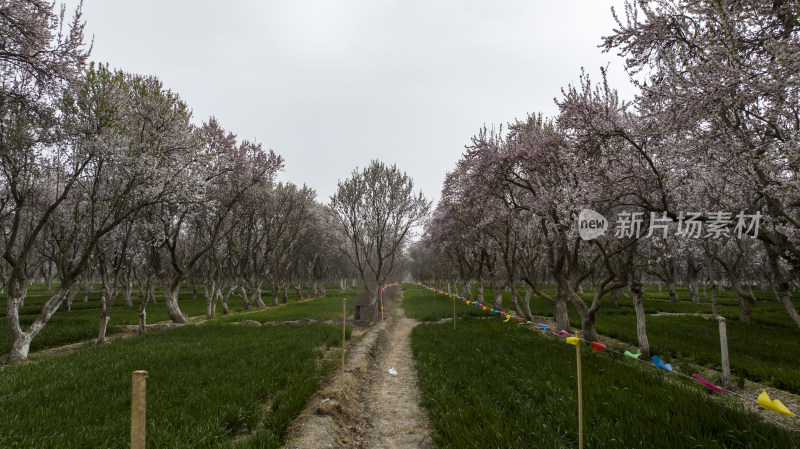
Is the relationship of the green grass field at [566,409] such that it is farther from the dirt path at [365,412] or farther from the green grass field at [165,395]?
the green grass field at [165,395]

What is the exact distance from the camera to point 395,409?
310 inches

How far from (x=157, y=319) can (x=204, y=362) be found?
623 inches

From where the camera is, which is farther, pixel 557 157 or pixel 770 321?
pixel 770 321

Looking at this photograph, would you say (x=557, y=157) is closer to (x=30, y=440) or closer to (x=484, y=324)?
(x=484, y=324)

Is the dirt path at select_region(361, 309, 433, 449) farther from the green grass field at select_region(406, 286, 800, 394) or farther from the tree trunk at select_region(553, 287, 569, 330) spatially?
the green grass field at select_region(406, 286, 800, 394)

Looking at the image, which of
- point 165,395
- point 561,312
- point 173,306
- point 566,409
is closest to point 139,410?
point 165,395

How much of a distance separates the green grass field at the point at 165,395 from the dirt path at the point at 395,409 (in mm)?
1554

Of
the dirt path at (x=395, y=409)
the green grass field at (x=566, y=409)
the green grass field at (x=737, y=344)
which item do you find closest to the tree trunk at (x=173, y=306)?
the dirt path at (x=395, y=409)

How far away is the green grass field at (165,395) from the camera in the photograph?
17.0 ft

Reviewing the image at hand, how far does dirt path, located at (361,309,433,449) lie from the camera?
632 centimetres

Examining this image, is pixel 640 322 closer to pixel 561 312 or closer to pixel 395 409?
pixel 561 312

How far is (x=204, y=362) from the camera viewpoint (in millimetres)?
9891

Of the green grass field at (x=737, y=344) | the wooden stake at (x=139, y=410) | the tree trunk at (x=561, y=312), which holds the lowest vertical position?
the green grass field at (x=737, y=344)

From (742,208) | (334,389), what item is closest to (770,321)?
(742,208)
